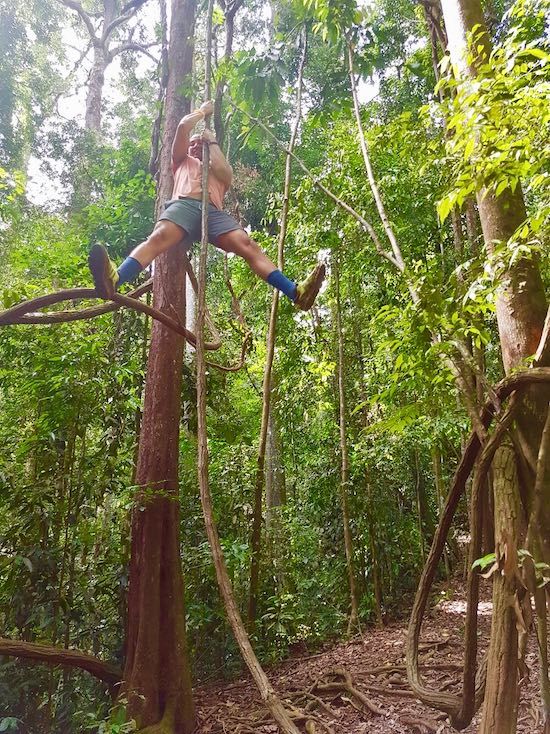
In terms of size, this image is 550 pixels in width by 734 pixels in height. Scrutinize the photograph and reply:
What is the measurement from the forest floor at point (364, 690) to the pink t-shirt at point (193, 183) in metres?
3.18

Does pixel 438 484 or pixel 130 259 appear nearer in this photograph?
pixel 130 259

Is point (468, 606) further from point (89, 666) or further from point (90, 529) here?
point (90, 529)

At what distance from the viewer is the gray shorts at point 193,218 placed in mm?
2658

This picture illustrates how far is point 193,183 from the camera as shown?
9.04 feet

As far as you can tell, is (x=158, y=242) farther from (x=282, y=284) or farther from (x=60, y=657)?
(x=60, y=657)

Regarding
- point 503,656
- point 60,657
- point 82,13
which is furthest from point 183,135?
point 82,13

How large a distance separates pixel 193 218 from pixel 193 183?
0.22 m

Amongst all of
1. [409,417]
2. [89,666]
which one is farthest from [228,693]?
[409,417]

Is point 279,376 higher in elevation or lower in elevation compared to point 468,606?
higher

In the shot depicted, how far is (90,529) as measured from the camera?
14.0 feet

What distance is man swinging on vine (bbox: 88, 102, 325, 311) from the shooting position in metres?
2.57

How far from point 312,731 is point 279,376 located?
3.86 metres

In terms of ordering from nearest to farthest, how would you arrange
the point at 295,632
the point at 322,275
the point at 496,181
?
the point at 496,181 < the point at 322,275 < the point at 295,632

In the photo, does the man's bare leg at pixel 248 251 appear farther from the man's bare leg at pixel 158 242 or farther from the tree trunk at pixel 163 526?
the tree trunk at pixel 163 526
